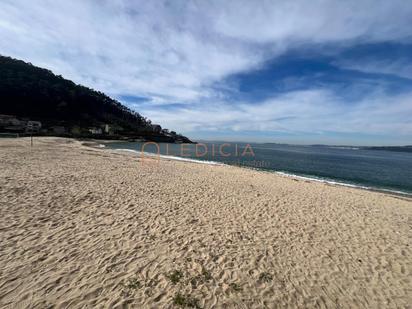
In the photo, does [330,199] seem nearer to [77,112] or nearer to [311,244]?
[311,244]

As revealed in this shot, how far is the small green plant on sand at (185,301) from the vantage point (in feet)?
11.1

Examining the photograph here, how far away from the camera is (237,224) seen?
6840mm

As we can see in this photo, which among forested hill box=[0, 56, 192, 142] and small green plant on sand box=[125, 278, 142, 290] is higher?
forested hill box=[0, 56, 192, 142]

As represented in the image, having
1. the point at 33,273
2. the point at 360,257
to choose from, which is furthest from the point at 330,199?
the point at 33,273

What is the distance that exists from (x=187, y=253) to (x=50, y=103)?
112648 mm

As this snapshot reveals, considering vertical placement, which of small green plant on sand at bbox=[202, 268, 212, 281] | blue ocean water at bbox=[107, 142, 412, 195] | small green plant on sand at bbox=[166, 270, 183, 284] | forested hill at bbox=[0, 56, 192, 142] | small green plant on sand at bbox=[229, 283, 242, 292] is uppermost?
forested hill at bbox=[0, 56, 192, 142]

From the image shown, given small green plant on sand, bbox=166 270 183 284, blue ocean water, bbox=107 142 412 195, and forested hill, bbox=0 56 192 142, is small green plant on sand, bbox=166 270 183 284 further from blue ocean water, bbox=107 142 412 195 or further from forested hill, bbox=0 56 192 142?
forested hill, bbox=0 56 192 142

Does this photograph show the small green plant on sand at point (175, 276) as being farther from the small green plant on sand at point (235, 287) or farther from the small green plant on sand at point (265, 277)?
the small green plant on sand at point (265, 277)

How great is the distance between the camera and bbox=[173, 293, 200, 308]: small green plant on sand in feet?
11.1

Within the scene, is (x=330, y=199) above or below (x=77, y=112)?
below

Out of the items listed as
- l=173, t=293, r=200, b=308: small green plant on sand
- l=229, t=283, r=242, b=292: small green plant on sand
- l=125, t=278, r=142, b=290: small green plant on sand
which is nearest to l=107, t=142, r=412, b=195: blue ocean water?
l=229, t=283, r=242, b=292: small green plant on sand

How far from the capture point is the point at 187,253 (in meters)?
4.84

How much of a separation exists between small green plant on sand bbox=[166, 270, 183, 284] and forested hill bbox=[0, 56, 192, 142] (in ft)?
274

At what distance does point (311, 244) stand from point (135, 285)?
16.2 ft
